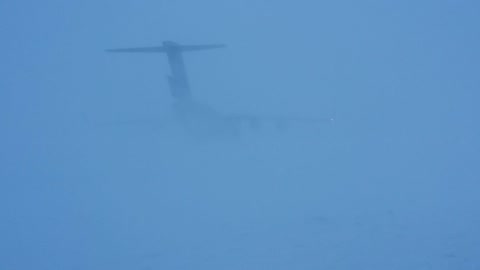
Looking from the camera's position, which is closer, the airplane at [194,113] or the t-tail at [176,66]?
the airplane at [194,113]

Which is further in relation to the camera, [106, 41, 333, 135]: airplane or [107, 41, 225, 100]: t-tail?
[107, 41, 225, 100]: t-tail

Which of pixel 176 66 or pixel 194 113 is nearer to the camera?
pixel 194 113

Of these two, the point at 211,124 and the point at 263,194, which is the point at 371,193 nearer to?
the point at 263,194

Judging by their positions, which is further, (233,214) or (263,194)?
(263,194)

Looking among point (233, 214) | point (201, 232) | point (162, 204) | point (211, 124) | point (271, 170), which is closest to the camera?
point (201, 232)

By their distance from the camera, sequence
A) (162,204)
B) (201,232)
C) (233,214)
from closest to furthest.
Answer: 1. (201,232)
2. (233,214)
3. (162,204)

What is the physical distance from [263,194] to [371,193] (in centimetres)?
169

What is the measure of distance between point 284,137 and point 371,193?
3902 millimetres

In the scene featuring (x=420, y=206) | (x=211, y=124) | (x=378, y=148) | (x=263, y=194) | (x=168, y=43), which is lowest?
(x=420, y=206)

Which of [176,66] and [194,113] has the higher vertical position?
[176,66]

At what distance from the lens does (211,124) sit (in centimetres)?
1217

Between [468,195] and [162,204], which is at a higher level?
[162,204]

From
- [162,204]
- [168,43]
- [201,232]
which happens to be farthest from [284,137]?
[201,232]

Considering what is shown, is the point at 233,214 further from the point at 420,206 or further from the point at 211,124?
the point at 211,124
